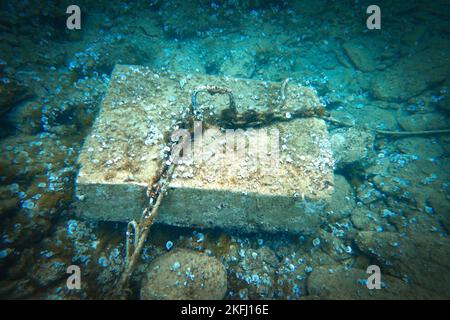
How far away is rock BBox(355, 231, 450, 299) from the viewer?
2.47 m

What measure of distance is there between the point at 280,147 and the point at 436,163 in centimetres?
302

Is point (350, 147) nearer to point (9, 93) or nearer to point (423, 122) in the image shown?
point (423, 122)

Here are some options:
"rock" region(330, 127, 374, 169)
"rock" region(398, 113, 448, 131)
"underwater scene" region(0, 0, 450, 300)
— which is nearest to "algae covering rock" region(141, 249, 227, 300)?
"underwater scene" region(0, 0, 450, 300)

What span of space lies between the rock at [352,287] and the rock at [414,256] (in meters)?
0.12

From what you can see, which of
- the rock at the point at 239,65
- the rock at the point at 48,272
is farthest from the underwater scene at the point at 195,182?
the rock at the point at 239,65

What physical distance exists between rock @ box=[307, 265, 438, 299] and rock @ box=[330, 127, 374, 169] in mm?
1622

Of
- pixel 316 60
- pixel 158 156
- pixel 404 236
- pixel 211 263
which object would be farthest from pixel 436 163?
pixel 158 156

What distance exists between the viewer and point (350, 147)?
3600 mm

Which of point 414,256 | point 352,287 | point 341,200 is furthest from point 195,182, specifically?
point 414,256

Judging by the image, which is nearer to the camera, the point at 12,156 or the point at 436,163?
the point at 12,156

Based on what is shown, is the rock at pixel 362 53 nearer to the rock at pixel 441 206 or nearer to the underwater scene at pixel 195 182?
the underwater scene at pixel 195 182

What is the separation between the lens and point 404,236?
2865mm

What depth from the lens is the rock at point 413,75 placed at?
4.39 meters

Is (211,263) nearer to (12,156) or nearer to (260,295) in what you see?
(260,295)
